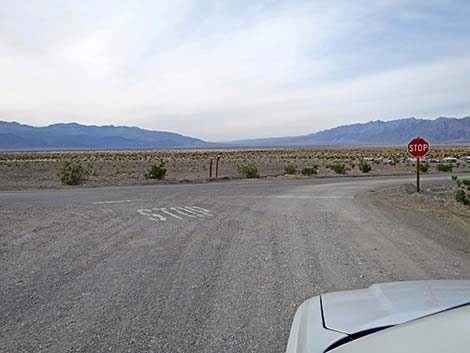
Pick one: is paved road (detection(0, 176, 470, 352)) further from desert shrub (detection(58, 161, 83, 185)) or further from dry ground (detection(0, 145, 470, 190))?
dry ground (detection(0, 145, 470, 190))

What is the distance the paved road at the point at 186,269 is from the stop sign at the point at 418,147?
15.5 feet

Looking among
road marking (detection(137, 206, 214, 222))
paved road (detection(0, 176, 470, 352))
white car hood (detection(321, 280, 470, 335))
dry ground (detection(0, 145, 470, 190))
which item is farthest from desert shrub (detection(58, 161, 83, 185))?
white car hood (detection(321, 280, 470, 335))

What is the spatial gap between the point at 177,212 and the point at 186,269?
5698 mm

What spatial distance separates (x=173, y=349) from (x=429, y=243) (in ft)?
19.9

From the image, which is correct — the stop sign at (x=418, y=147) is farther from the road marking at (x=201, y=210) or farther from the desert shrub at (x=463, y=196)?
the road marking at (x=201, y=210)

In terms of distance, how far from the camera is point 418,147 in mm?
16109

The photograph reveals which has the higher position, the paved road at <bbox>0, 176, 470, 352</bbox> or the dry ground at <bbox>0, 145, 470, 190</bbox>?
the paved road at <bbox>0, 176, 470, 352</bbox>

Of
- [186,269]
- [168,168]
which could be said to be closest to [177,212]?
[186,269]

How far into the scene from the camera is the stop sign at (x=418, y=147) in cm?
1603

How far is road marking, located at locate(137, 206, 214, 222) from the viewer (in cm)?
1121

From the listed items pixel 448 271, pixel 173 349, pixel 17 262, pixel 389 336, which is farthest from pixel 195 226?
pixel 389 336

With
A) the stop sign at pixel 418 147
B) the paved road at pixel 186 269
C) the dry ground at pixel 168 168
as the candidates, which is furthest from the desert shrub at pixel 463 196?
the dry ground at pixel 168 168

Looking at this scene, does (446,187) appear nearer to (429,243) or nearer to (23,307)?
(429,243)

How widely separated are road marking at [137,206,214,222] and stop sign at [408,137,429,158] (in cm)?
833
